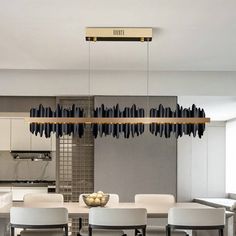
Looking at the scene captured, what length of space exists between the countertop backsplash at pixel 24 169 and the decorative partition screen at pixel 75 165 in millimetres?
2213

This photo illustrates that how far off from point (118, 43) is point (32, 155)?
4369 mm

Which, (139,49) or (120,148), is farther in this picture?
(120,148)

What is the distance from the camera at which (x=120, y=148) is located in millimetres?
7492

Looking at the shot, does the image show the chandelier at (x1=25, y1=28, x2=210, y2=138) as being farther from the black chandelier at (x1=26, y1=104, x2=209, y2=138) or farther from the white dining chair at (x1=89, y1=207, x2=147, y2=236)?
the white dining chair at (x1=89, y1=207, x2=147, y2=236)

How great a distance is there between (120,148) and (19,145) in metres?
2.73

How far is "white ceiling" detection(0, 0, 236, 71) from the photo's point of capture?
427cm

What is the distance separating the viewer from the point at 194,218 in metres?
4.62

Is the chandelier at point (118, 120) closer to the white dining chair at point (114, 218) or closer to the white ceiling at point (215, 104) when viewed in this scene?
the white dining chair at point (114, 218)

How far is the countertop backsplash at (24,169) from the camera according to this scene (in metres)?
9.72

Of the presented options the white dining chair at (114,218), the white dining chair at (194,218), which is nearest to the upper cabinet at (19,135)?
the white dining chair at (114,218)

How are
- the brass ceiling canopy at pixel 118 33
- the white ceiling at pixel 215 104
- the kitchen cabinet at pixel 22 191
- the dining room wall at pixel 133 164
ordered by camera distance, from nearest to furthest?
1. the brass ceiling canopy at pixel 118 33
2. the dining room wall at pixel 133 164
3. the white ceiling at pixel 215 104
4. the kitchen cabinet at pixel 22 191

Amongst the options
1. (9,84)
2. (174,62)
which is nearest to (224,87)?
(174,62)

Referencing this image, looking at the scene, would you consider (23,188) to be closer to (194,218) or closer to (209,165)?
(209,165)

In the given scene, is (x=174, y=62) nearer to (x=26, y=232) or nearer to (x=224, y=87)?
(x=224, y=87)
